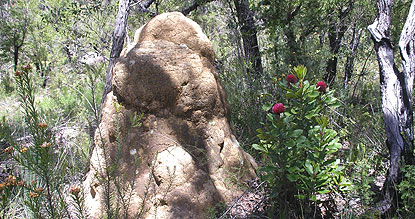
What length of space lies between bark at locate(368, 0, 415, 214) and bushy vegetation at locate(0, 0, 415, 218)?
0.11 meters

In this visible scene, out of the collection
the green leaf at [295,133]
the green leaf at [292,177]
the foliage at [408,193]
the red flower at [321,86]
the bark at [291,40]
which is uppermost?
the bark at [291,40]

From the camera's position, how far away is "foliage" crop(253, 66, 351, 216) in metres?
2.39

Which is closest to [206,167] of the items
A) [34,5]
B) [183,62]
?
[183,62]

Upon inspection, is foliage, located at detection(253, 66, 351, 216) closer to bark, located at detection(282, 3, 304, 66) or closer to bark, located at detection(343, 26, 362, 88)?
bark, located at detection(282, 3, 304, 66)

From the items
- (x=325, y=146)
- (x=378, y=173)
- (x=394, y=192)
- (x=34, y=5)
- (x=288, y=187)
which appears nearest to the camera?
(x=325, y=146)

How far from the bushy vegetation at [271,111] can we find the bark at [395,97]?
0.11 m

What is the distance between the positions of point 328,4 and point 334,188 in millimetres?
3721

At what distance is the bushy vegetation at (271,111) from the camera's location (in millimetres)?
2270

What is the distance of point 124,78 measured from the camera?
10.2 feet

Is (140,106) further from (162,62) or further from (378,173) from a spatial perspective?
(378,173)

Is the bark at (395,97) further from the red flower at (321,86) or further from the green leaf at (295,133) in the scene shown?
the green leaf at (295,133)

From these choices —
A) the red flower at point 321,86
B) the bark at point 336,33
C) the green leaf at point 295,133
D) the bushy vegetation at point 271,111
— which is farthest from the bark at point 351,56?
the green leaf at point 295,133

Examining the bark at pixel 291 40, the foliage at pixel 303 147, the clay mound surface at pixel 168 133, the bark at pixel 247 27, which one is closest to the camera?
the foliage at pixel 303 147

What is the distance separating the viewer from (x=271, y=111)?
4.76 metres
